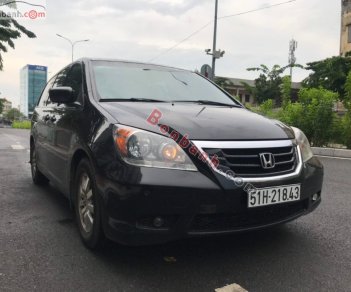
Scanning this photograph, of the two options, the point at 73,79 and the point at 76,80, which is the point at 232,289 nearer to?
the point at 76,80

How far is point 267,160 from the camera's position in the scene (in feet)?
9.37

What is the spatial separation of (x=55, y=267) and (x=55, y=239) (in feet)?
1.98

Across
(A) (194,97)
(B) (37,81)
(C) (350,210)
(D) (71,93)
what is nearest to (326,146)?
(C) (350,210)

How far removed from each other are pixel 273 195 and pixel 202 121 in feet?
2.33

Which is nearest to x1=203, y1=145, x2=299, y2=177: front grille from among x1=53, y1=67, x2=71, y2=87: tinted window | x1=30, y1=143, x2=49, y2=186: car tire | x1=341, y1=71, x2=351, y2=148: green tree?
x1=53, y1=67, x2=71, y2=87: tinted window

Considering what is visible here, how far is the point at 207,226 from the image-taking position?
107 inches

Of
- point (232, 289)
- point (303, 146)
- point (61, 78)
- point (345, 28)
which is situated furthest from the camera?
point (345, 28)

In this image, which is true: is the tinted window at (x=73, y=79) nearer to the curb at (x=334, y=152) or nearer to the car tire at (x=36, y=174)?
the car tire at (x=36, y=174)

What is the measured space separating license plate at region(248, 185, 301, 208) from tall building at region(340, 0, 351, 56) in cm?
3806

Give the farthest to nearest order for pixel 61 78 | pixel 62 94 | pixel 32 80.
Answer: pixel 32 80 → pixel 61 78 → pixel 62 94

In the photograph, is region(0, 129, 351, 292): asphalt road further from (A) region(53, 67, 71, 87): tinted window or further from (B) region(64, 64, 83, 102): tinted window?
(A) region(53, 67, 71, 87): tinted window

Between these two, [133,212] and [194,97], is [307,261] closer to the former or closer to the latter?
[133,212]

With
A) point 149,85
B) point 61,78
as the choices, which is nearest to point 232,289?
point 149,85

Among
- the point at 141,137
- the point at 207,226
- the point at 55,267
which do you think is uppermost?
the point at 141,137
